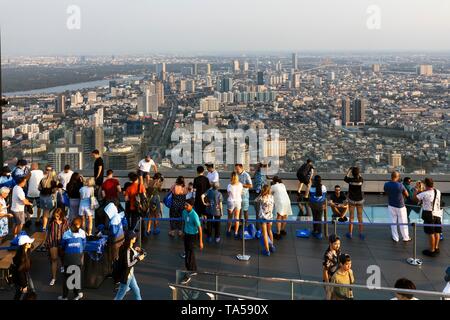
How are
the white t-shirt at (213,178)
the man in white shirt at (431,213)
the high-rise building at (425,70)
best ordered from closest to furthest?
the man in white shirt at (431,213), the white t-shirt at (213,178), the high-rise building at (425,70)

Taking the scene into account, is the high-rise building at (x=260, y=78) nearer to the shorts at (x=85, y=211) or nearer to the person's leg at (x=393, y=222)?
the person's leg at (x=393, y=222)

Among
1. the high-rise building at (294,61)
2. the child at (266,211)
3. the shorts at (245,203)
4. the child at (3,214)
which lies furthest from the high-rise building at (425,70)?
the child at (3,214)

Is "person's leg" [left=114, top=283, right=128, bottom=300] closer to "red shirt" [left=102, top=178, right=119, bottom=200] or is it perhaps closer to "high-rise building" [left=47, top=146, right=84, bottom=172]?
"red shirt" [left=102, top=178, right=119, bottom=200]

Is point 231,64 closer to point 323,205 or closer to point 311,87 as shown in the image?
point 311,87

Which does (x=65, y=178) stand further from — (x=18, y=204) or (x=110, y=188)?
(x=18, y=204)

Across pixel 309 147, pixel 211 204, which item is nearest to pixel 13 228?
pixel 211 204
